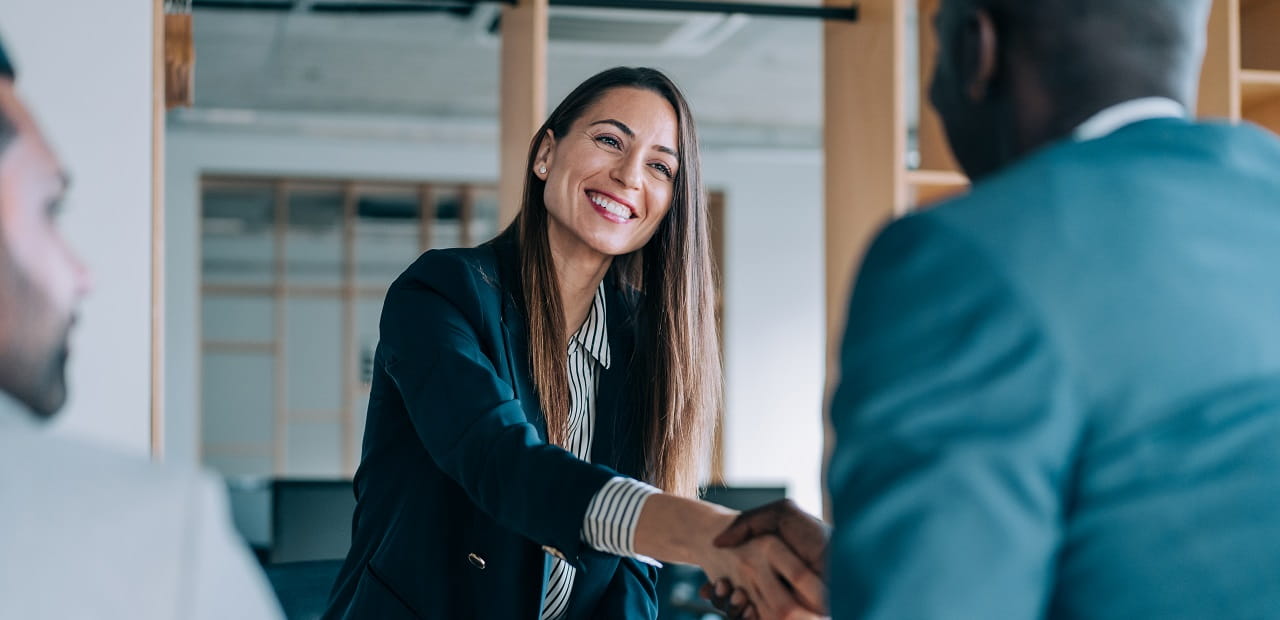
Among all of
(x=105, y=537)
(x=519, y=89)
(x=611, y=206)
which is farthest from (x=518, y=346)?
(x=519, y=89)

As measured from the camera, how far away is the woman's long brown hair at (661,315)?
1.69 metres

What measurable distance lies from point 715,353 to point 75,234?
1318mm

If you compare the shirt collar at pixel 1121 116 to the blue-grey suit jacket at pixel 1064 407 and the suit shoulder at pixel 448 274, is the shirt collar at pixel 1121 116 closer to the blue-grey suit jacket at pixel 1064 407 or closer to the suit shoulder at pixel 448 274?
the blue-grey suit jacket at pixel 1064 407

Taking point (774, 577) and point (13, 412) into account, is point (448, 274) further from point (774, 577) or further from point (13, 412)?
point (13, 412)

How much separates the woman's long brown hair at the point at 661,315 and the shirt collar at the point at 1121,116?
98 cm

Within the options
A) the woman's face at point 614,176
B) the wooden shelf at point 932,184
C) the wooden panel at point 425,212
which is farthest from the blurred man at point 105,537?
the wooden panel at point 425,212

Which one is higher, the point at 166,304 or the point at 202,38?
the point at 202,38

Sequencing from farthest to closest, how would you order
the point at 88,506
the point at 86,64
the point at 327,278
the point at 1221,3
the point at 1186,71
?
the point at 327,278
the point at 1221,3
the point at 86,64
the point at 1186,71
the point at 88,506

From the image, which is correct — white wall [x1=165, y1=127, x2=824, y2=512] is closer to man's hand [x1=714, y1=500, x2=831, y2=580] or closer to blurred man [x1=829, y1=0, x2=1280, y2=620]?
man's hand [x1=714, y1=500, x2=831, y2=580]

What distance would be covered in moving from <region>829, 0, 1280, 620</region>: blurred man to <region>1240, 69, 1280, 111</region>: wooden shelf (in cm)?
317

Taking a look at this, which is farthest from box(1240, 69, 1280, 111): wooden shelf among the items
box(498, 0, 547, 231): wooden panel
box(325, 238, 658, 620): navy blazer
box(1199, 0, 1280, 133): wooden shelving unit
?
box(325, 238, 658, 620): navy blazer

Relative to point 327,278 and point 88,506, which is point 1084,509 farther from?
point 327,278

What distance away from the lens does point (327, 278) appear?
11.2 meters

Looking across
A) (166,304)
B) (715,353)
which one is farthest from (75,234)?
(166,304)
